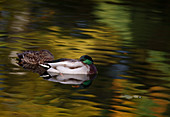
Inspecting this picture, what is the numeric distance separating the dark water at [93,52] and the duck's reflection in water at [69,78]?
16cm

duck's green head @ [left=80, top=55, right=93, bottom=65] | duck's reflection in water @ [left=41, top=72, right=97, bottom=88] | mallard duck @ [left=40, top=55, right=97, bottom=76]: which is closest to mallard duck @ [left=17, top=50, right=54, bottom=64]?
mallard duck @ [left=40, top=55, right=97, bottom=76]

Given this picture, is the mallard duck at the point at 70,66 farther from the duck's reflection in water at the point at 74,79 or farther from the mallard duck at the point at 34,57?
the mallard duck at the point at 34,57

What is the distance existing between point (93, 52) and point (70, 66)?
204cm

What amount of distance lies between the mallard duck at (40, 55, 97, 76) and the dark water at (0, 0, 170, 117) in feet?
1.03

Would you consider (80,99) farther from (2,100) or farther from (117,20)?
(117,20)

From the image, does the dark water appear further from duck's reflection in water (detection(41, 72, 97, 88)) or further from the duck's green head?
the duck's green head

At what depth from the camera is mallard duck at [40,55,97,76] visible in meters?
9.70

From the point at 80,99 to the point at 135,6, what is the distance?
1186 centimetres

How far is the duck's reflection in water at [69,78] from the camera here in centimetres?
934

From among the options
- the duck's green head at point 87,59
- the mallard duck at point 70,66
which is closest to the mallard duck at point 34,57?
the mallard duck at point 70,66

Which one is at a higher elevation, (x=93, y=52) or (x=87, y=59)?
(x=87, y=59)

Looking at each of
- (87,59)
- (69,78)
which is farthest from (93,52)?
Answer: (69,78)

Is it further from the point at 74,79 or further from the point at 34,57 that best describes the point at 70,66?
the point at 34,57

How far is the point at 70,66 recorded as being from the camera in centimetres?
972
